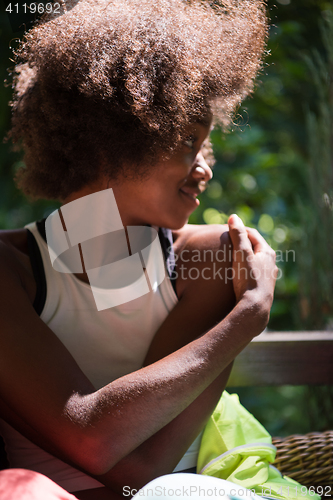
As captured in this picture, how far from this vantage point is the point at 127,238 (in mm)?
1211

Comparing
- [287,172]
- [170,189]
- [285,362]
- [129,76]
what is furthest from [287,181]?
[129,76]

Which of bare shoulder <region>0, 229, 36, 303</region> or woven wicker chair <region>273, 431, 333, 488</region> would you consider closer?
bare shoulder <region>0, 229, 36, 303</region>

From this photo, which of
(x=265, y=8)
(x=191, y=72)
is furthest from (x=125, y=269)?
(x=265, y=8)

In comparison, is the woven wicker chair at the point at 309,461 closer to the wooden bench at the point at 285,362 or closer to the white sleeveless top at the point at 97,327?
the wooden bench at the point at 285,362

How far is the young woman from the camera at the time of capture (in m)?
0.91

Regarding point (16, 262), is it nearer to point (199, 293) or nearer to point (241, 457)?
point (199, 293)

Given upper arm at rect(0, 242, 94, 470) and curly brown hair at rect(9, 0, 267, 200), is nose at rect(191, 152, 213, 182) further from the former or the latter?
upper arm at rect(0, 242, 94, 470)

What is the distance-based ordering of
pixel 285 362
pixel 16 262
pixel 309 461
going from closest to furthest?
pixel 16 262, pixel 309 461, pixel 285 362

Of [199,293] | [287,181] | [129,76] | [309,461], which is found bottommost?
[287,181]

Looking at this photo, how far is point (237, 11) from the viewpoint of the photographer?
3.80ft

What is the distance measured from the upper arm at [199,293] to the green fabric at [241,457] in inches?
12.6

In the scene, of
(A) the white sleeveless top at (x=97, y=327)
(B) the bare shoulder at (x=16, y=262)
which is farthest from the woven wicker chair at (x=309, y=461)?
(B) the bare shoulder at (x=16, y=262)

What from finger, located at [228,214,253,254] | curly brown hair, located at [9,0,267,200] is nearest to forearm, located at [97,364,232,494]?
finger, located at [228,214,253,254]

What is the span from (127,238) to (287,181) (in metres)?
2.18
